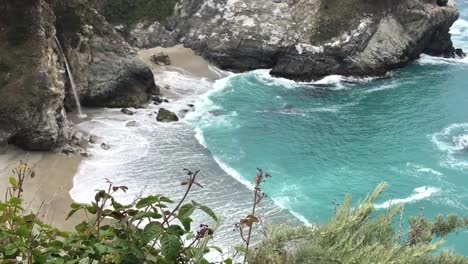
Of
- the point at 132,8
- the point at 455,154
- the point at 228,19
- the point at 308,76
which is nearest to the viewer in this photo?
the point at 455,154

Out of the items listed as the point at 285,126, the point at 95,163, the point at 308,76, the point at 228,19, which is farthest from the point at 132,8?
the point at 95,163

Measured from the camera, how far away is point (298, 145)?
117 feet

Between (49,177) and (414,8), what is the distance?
40964mm

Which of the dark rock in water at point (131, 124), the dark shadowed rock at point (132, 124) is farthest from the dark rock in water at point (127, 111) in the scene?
the dark rock in water at point (131, 124)

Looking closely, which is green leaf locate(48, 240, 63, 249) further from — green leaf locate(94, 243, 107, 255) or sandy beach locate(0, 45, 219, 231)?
sandy beach locate(0, 45, 219, 231)

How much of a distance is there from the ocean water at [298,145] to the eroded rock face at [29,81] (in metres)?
3.49

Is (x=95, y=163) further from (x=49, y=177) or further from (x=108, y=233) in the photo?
(x=108, y=233)

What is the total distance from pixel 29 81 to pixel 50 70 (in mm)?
1798

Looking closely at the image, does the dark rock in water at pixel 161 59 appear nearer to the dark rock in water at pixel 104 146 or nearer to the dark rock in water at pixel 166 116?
the dark rock in water at pixel 166 116

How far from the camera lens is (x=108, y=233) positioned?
5.90 meters

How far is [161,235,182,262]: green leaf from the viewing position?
553 cm

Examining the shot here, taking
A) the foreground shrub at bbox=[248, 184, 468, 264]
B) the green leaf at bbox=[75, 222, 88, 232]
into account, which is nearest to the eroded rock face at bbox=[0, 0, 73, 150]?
the foreground shrub at bbox=[248, 184, 468, 264]

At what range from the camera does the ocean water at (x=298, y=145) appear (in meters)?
28.5

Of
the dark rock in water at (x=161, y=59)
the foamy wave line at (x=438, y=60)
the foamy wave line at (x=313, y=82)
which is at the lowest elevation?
the foamy wave line at (x=313, y=82)
